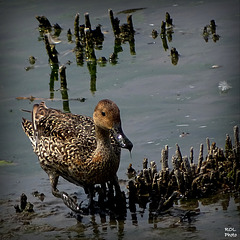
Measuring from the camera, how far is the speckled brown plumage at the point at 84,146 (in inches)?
286

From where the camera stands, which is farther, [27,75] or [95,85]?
[27,75]

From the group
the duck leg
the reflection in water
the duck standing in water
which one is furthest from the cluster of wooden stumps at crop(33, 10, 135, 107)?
the duck leg

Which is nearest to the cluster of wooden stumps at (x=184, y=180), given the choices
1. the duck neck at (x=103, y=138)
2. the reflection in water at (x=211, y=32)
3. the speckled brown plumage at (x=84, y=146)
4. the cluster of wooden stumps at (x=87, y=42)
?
the speckled brown plumage at (x=84, y=146)

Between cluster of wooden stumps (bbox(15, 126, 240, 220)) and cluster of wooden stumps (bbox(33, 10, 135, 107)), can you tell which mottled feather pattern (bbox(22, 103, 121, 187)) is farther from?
cluster of wooden stumps (bbox(33, 10, 135, 107))

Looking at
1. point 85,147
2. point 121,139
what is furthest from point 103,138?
point 121,139

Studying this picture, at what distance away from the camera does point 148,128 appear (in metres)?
9.14

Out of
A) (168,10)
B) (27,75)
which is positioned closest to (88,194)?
(27,75)

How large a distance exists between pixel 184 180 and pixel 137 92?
10.5 feet

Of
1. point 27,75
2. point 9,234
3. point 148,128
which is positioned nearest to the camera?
point 9,234

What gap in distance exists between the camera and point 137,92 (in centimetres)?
1028

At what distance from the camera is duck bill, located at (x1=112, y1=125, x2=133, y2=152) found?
7.05 meters

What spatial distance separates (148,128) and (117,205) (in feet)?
6.87

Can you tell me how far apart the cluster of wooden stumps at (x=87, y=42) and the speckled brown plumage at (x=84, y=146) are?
2.76 metres

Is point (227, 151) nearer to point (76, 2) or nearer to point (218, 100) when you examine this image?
point (218, 100)
